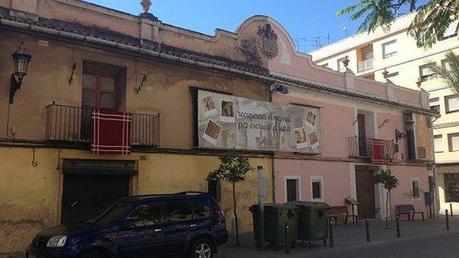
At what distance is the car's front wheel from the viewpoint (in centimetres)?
1101

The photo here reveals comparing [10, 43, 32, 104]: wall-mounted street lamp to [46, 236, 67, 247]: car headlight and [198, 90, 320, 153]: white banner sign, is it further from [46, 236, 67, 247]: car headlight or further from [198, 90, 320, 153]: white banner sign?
[198, 90, 320, 153]: white banner sign

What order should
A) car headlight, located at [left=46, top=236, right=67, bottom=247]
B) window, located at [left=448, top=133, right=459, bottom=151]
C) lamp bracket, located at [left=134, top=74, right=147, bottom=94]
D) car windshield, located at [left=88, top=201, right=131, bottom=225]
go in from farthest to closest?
window, located at [left=448, top=133, right=459, bottom=151]
lamp bracket, located at [left=134, top=74, right=147, bottom=94]
car windshield, located at [left=88, top=201, right=131, bottom=225]
car headlight, located at [left=46, top=236, right=67, bottom=247]

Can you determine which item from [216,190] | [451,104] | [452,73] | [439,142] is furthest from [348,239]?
[451,104]

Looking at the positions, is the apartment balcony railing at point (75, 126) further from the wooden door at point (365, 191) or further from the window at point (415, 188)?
the window at point (415, 188)

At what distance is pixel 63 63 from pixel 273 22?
924 cm

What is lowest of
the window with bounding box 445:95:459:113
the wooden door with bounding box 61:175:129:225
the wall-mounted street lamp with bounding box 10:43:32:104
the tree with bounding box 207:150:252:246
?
the wooden door with bounding box 61:175:129:225

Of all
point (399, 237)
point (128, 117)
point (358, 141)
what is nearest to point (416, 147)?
point (358, 141)

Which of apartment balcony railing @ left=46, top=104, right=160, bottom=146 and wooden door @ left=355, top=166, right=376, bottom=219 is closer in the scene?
apartment balcony railing @ left=46, top=104, right=160, bottom=146

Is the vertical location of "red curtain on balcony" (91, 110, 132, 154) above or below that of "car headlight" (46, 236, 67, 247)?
above

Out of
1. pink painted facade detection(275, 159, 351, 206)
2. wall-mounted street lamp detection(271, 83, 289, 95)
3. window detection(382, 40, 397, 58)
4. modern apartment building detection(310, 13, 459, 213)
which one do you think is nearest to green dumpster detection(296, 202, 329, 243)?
pink painted facade detection(275, 159, 351, 206)

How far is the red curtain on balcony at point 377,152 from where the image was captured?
926 inches

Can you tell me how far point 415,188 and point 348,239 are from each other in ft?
40.6

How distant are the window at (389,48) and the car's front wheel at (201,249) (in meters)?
33.6

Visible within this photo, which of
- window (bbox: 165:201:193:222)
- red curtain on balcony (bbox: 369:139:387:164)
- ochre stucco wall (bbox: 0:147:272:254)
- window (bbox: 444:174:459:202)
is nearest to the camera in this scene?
window (bbox: 165:201:193:222)
